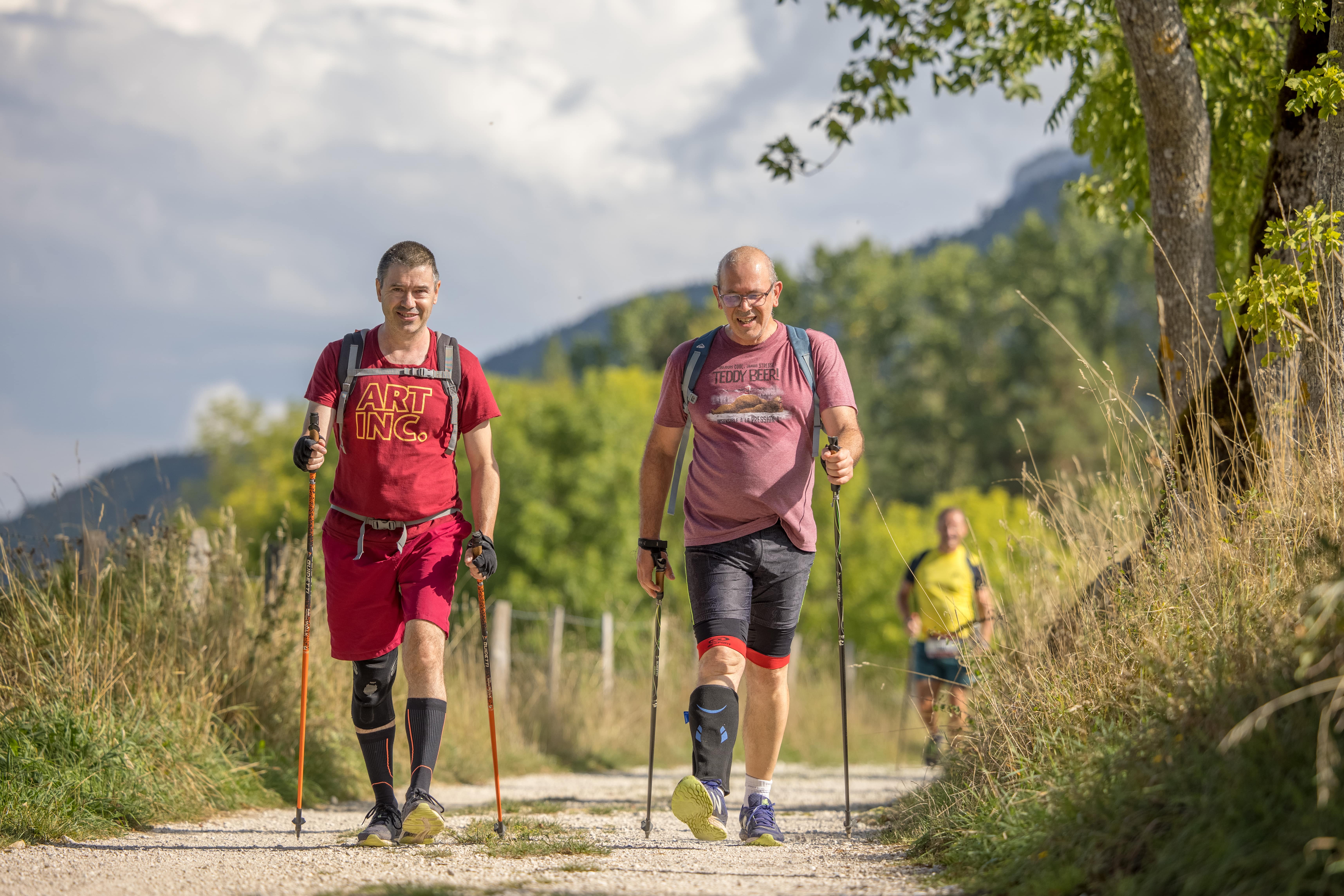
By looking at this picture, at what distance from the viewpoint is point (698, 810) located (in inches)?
167

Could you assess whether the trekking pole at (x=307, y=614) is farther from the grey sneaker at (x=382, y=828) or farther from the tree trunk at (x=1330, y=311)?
the tree trunk at (x=1330, y=311)

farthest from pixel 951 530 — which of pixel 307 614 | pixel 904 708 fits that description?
pixel 307 614

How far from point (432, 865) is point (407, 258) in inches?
95.5

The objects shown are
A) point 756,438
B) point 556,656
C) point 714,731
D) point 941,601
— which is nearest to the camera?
point 714,731

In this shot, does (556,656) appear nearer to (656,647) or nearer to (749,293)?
(656,647)

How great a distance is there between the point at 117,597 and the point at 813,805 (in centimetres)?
404

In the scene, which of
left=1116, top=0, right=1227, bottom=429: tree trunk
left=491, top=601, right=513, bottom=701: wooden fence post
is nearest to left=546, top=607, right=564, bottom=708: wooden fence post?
left=491, top=601, right=513, bottom=701: wooden fence post

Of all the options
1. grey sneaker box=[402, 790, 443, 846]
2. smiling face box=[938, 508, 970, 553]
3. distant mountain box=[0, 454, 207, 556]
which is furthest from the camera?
smiling face box=[938, 508, 970, 553]

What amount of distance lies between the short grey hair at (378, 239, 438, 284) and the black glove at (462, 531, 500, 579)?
1.11m

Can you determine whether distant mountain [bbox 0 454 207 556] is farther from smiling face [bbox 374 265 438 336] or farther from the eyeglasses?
the eyeglasses

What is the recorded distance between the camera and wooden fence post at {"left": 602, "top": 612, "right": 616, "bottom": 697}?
40.6 feet

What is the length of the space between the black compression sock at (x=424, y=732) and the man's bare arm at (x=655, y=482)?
101 cm

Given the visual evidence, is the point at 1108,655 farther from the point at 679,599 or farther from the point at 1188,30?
the point at 679,599

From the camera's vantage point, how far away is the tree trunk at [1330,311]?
4.33 metres
